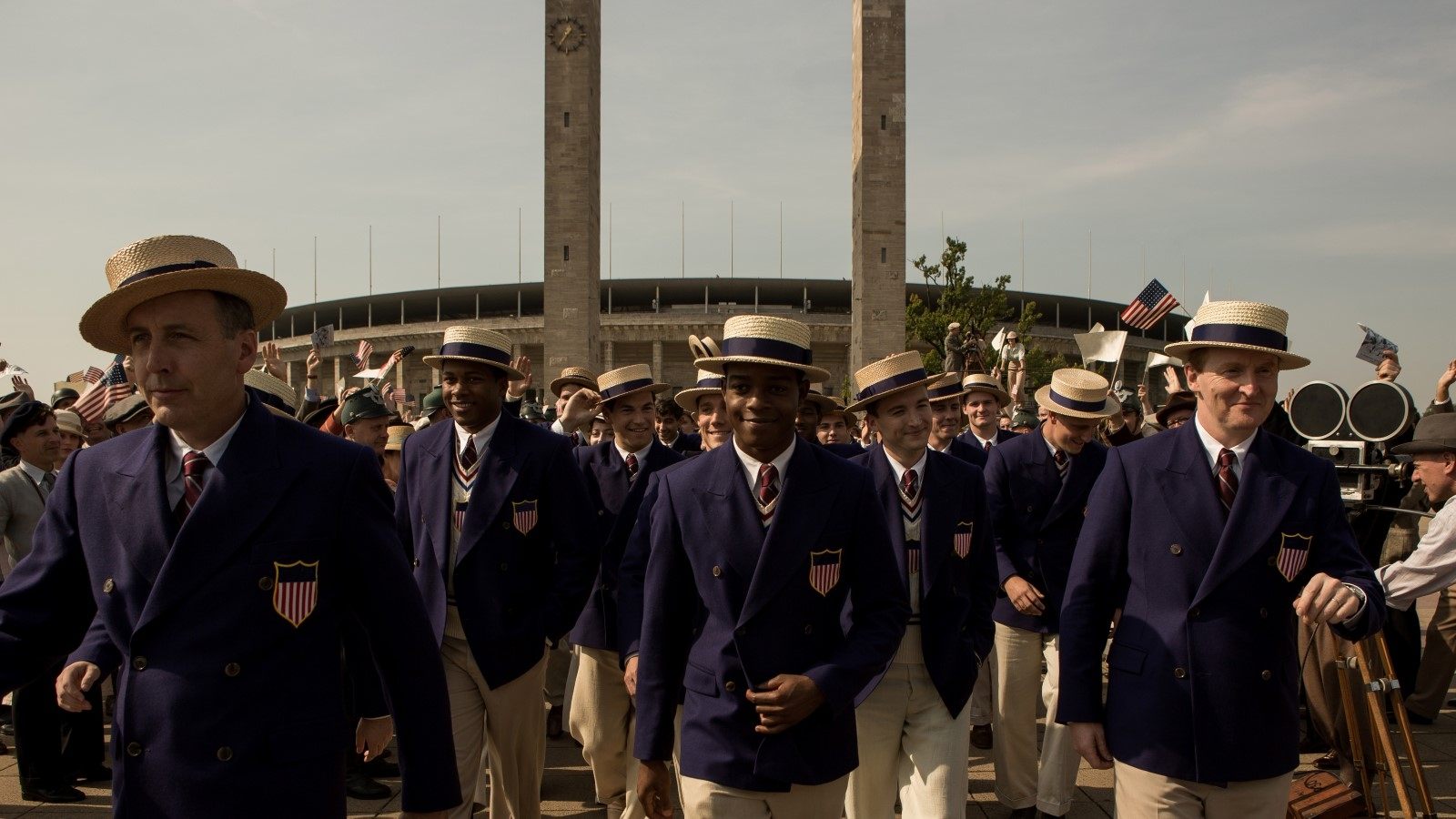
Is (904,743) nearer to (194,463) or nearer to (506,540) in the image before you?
(506,540)

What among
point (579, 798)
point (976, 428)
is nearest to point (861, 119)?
point (976, 428)

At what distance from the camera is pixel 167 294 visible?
2570 millimetres

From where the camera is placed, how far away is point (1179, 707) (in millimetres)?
3410

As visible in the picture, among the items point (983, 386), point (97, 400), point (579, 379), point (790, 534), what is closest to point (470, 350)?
point (790, 534)

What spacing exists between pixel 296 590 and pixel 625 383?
4.40 meters

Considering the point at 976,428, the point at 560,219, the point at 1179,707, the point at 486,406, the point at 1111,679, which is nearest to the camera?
the point at 1179,707

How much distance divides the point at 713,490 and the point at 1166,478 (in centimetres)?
149

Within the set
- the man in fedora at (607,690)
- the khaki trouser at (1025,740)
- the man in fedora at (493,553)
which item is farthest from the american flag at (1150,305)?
the man in fedora at (493,553)

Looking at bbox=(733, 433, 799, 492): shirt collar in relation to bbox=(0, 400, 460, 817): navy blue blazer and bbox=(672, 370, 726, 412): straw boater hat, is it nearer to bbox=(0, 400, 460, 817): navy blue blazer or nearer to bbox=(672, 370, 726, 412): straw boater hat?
bbox=(0, 400, 460, 817): navy blue blazer

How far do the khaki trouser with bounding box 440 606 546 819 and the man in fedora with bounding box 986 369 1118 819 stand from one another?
262 cm

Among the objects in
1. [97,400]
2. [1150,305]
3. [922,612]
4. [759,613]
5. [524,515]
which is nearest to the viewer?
[759,613]

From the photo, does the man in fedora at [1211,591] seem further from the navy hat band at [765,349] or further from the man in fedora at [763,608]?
the navy hat band at [765,349]

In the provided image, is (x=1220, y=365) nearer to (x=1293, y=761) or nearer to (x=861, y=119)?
(x=1293, y=761)

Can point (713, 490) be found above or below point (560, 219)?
below
